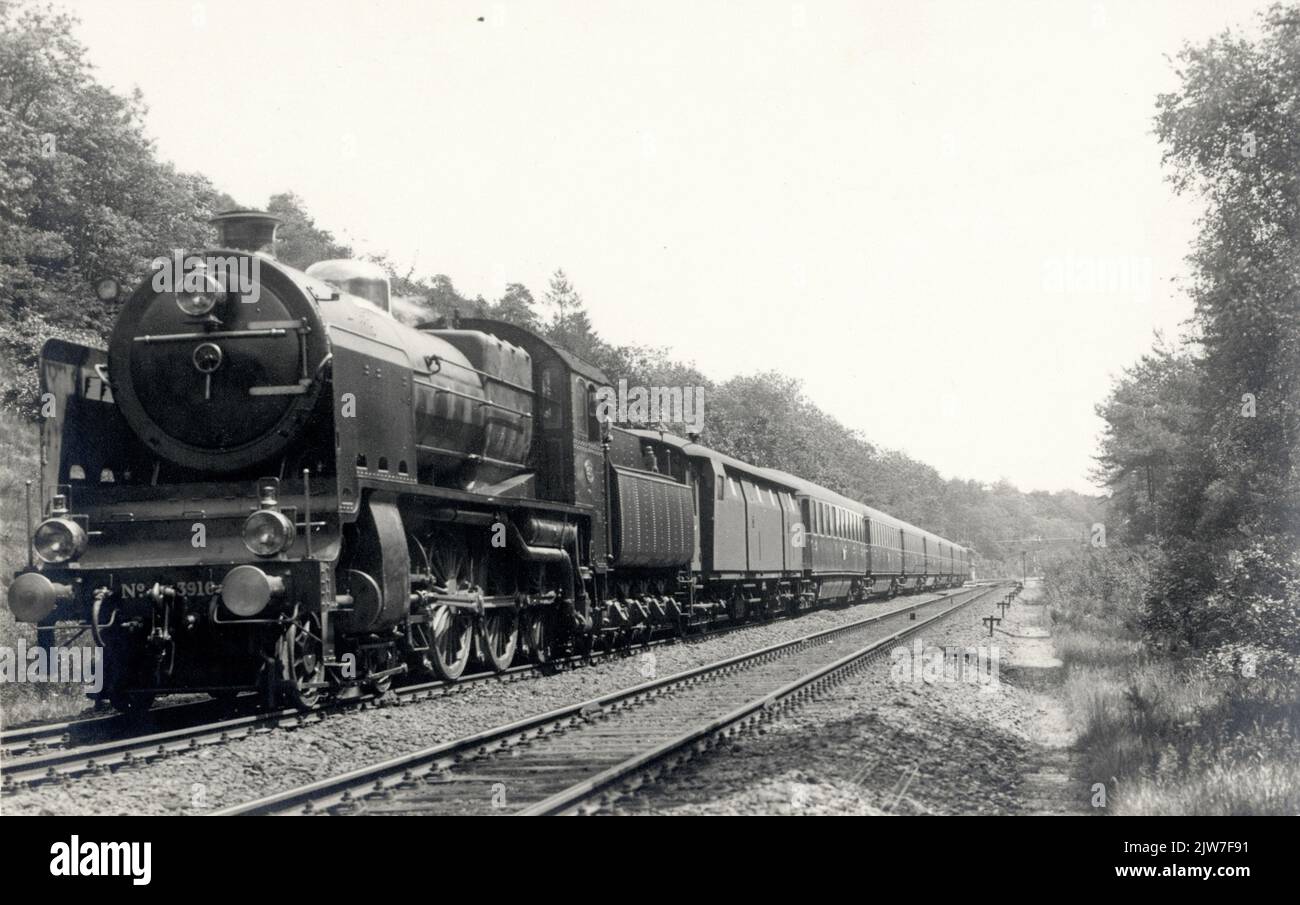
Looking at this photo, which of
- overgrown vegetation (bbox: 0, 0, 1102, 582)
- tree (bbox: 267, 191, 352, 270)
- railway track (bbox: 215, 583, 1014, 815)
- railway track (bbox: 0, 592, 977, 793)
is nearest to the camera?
railway track (bbox: 215, 583, 1014, 815)

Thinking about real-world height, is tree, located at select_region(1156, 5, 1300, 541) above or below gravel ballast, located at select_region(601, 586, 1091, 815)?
above

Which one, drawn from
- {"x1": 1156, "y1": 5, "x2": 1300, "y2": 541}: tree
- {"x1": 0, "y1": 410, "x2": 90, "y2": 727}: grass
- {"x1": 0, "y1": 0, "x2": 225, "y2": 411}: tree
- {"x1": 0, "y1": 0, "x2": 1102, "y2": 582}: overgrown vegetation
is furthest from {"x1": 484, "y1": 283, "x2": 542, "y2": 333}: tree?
{"x1": 1156, "y1": 5, "x2": 1300, "y2": 541}: tree

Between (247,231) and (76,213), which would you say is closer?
(247,231)

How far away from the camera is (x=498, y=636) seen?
12.8m

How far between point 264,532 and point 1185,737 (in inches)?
287

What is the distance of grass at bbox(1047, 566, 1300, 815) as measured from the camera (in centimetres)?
650

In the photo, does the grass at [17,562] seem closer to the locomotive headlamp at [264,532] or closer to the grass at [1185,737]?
the locomotive headlamp at [264,532]

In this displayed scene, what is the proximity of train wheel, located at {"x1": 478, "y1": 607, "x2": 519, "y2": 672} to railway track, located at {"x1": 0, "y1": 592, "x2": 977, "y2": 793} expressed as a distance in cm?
105

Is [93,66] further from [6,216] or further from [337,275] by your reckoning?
[337,275]

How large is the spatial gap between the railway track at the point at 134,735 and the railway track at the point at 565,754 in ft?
5.30

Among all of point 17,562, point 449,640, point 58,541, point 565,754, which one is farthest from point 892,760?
point 17,562

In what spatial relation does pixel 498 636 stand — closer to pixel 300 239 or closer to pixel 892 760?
pixel 892 760

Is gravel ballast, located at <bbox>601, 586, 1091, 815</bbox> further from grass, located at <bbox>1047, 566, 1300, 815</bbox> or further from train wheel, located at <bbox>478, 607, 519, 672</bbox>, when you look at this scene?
train wheel, located at <bbox>478, 607, 519, 672</bbox>

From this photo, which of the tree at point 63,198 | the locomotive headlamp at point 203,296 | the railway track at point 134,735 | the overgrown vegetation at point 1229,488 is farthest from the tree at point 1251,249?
the tree at point 63,198
